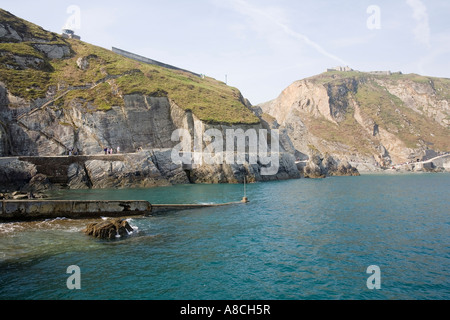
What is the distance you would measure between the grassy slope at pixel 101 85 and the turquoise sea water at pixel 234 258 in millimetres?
58734

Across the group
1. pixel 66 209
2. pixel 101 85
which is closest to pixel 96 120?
pixel 101 85

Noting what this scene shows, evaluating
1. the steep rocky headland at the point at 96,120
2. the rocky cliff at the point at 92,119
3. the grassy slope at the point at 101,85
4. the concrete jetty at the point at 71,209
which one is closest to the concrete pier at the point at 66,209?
the concrete jetty at the point at 71,209

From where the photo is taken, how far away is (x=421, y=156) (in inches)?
6713

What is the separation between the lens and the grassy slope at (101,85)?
7544cm

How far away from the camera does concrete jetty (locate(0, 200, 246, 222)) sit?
2780 centimetres

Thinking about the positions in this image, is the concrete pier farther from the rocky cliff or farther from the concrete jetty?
the rocky cliff

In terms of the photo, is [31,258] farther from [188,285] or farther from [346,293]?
[346,293]

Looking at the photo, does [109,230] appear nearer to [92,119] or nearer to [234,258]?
[234,258]

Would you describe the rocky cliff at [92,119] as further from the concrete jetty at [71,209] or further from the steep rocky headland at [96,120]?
the concrete jetty at [71,209]

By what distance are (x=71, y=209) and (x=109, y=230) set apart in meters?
9.67

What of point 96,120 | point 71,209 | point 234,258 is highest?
point 96,120

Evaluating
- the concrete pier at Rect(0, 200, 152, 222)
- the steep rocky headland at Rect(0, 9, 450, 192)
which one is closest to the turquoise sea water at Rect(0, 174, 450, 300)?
the concrete pier at Rect(0, 200, 152, 222)

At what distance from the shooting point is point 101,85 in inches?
3391
